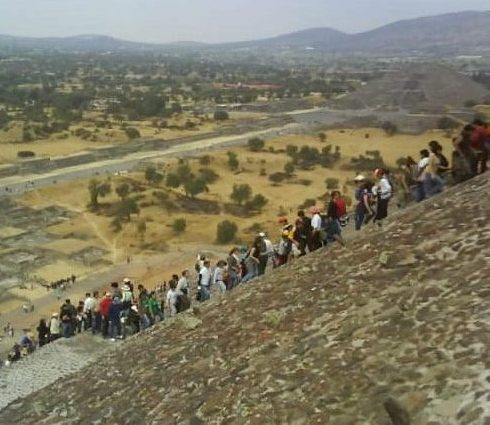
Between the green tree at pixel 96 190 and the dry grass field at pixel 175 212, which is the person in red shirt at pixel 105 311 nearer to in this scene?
the dry grass field at pixel 175 212

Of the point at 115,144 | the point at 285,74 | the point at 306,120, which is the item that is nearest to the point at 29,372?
the point at 115,144

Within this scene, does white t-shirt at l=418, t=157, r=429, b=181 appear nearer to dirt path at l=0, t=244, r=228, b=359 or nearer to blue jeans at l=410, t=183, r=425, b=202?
blue jeans at l=410, t=183, r=425, b=202

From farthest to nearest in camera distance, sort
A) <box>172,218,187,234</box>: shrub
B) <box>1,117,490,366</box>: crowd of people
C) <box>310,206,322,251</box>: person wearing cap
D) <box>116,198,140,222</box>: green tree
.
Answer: <box>116,198,140,222</box>: green tree
<box>172,218,187,234</box>: shrub
<box>310,206,322,251</box>: person wearing cap
<box>1,117,490,366</box>: crowd of people

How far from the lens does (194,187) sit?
44062mm

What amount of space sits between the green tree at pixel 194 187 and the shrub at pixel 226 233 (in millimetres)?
9832

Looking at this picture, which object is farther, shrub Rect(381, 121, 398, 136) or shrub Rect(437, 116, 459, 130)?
shrub Rect(381, 121, 398, 136)

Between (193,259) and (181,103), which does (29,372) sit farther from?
(181,103)

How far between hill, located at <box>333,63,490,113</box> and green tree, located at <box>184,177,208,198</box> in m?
40.2

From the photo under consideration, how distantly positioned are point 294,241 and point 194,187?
105ft

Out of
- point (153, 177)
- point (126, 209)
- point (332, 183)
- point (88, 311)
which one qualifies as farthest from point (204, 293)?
point (153, 177)

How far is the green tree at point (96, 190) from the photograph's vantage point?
42.5 meters

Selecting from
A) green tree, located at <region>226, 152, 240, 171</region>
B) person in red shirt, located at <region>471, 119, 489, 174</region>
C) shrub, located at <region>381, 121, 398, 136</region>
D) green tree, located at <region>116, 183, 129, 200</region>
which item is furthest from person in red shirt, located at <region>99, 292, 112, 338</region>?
shrub, located at <region>381, 121, 398, 136</region>

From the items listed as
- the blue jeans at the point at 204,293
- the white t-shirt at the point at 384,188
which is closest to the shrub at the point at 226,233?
the blue jeans at the point at 204,293

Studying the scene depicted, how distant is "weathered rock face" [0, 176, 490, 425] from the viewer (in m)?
6.12
